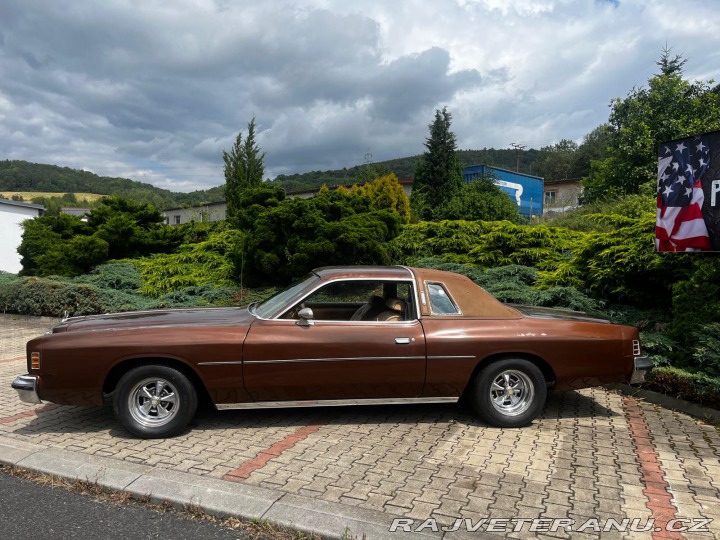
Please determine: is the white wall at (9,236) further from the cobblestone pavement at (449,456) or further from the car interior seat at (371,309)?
the car interior seat at (371,309)

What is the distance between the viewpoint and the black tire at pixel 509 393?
4.48m

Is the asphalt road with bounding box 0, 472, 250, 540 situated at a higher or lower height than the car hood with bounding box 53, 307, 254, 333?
lower

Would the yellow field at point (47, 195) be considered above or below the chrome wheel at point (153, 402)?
above

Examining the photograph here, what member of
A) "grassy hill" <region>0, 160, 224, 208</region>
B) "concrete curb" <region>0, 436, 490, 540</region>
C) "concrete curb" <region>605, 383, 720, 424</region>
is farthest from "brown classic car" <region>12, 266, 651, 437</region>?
"grassy hill" <region>0, 160, 224, 208</region>

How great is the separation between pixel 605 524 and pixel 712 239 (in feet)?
12.6

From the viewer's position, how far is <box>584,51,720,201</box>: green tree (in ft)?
71.9

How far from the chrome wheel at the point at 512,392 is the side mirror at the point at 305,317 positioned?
1.74 metres

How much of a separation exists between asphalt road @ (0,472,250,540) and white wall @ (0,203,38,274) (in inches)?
1070

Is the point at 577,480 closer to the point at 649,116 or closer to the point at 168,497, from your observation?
the point at 168,497

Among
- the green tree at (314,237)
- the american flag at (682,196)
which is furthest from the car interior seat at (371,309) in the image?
the green tree at (314,237)

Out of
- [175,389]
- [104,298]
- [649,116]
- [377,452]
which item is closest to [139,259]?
[104,298]

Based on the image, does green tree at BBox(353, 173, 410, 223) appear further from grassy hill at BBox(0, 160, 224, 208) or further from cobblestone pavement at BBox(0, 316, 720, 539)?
grassy hill at BBox(0, 160, 224, 208)

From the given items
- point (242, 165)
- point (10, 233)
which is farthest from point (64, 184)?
point (242, 165)

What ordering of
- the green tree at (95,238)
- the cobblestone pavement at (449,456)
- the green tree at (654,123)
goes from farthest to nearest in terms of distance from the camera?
the green tree at (654,123), the green tree at (95,238), the cobblestone pavement at (449,456)
